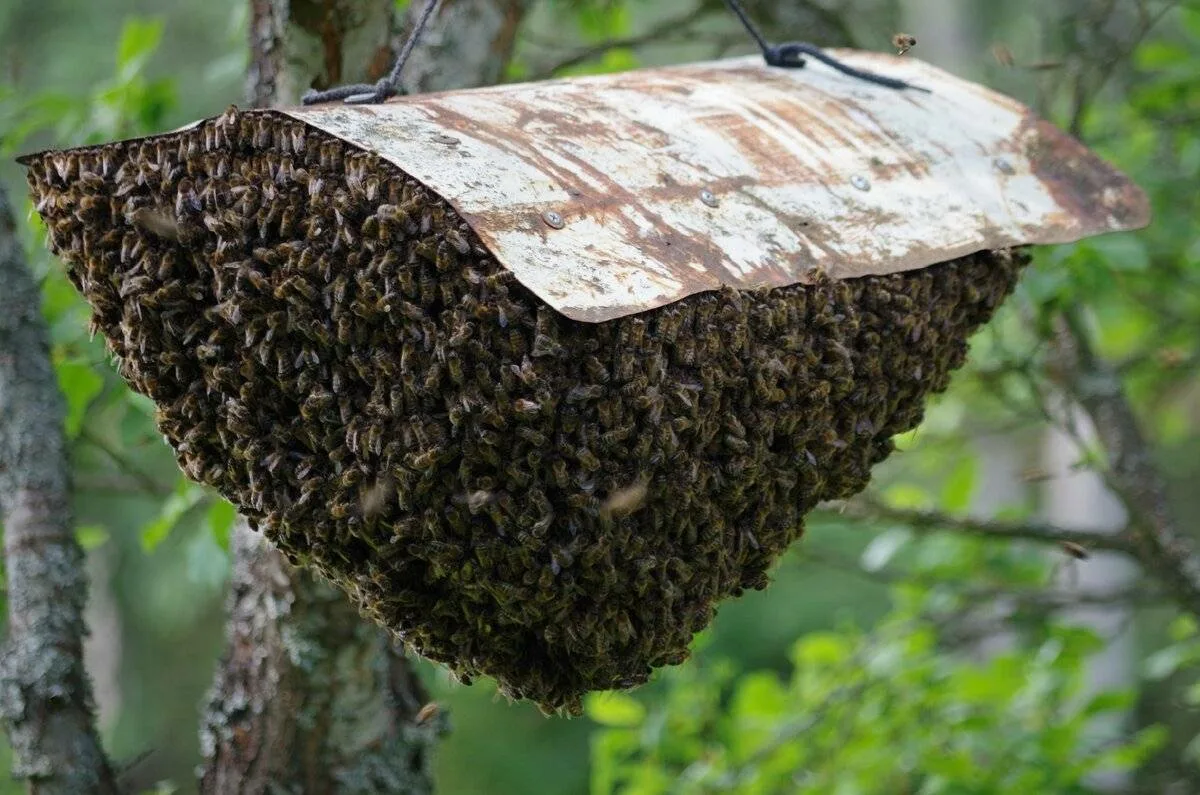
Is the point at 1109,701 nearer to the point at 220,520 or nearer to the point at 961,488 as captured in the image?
the point at 961,488

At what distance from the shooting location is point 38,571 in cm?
286

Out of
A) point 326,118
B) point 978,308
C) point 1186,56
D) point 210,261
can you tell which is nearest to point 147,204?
point 210,261

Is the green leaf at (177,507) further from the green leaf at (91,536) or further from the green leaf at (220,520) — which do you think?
the green leaf at (91,536)

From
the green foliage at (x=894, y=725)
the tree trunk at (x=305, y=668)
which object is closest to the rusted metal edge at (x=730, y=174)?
the tree trunk at (x=305, y=668)

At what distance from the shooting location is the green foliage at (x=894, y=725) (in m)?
4.28

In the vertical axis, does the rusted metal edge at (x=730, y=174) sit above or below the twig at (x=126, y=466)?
above

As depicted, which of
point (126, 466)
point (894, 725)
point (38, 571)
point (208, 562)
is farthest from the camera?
point (894, 725)

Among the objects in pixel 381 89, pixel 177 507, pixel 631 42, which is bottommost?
pixel 177 507

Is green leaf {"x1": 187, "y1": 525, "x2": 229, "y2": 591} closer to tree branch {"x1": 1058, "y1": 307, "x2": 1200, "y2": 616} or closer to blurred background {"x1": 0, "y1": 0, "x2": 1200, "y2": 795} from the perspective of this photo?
blurred background {"x1": 0, "y1": 0, "x2": 1200, "y2": 795}

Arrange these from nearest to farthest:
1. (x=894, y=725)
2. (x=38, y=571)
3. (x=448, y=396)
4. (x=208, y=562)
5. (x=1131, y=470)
Answer: (x=448, y=396)
(x=38, y=571)
(x=208, y=562)
(x=1131, y=470)
(x=894, y=725)

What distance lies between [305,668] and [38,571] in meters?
0.66

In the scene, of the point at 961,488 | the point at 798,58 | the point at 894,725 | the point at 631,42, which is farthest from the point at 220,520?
the point at 894,725

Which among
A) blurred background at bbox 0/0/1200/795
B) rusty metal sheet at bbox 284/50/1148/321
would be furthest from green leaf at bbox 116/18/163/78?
rusty metal sheet at bbox 284/50/1148/321

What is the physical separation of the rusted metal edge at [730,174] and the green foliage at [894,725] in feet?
7.15
